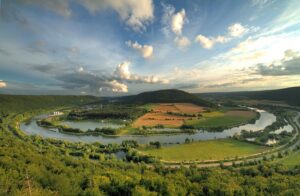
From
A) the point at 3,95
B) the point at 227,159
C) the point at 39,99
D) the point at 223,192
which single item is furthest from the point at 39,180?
the point at 39,99

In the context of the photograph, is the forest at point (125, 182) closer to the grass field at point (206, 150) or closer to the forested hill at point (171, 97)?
the grass field at point (206, 150)

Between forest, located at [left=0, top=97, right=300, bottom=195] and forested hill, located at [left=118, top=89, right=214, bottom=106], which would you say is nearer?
forest, located at [left=0, top=97, right=300, bottom=195]

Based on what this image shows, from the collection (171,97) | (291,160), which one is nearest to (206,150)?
(291,160)

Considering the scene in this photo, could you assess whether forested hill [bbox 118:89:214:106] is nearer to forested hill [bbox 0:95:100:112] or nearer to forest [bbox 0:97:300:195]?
forested hill [bbox 0:95:100:112]

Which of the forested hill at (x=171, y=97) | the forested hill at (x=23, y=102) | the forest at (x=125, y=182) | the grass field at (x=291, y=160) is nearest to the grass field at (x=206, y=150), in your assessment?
the grass field at (x=291, y=160)

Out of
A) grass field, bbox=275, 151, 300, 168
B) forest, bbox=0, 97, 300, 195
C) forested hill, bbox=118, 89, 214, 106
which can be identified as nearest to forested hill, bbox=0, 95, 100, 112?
forested hill, bbox=118, 89, 214, 106
